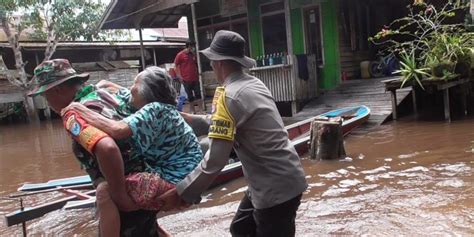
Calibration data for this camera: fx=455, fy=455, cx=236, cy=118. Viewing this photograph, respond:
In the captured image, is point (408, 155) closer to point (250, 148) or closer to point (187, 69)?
point (250, 148)

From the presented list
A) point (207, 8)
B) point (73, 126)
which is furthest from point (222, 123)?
point (207, 8)

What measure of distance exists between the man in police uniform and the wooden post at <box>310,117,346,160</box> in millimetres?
4514

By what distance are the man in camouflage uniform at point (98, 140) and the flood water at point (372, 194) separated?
6.87 feet

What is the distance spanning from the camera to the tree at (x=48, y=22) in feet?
59.1

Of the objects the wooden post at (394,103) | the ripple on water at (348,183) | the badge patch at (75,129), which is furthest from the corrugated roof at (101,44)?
the badge patch at (75,129)

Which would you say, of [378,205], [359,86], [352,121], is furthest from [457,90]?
[378,205]

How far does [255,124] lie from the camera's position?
7.40 ft

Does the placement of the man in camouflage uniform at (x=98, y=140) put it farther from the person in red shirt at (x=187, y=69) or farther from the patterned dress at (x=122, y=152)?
the person in red shirt at (x=187, y=69)

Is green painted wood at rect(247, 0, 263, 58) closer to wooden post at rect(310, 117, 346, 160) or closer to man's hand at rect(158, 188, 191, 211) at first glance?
wooden post at rect(310, 117, 346, 160)

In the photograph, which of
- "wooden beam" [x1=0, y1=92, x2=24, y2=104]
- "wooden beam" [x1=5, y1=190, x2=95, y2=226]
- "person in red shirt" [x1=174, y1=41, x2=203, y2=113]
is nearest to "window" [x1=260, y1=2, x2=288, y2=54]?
"person in red shirt" [x1=174, y1=41, x2=203, y2=113]

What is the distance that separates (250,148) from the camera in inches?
90.0

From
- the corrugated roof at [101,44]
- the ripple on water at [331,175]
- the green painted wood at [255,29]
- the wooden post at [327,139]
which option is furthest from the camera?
the corrugated roof at [101,44]

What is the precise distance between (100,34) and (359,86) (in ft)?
44.4

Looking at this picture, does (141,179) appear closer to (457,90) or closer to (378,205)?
(378,205)
